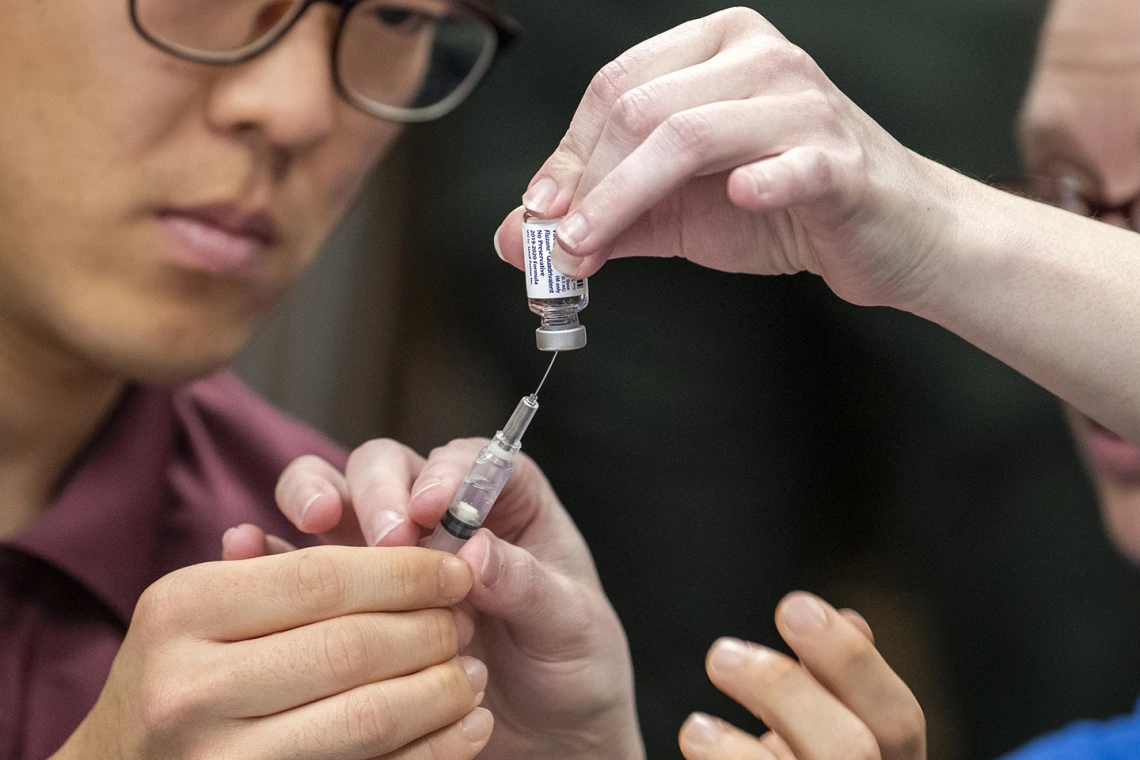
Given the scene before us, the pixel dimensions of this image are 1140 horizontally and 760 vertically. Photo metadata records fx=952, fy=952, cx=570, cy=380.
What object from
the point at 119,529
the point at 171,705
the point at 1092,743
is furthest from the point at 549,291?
the point at 1092,743

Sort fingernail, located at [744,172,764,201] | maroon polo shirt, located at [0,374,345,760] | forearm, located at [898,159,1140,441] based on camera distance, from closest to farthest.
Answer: fingernail, located at [744,172,764,201] < forearm, located at [898,159,1140,441] < maroon polo shirt, located at [0,374,345,760]

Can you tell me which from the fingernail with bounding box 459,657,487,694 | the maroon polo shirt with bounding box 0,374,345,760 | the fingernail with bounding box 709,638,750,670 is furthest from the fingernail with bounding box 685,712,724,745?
the maroon polo shirt with bounding box 0,374,345,760

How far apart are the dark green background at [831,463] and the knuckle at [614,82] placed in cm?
40

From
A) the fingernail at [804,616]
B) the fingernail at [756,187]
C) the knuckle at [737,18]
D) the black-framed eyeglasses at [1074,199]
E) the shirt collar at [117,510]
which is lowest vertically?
the shirt collar at [117,510]

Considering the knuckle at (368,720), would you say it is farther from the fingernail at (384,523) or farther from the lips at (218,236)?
the lips at (218,236)

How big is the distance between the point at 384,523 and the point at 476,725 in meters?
0.16

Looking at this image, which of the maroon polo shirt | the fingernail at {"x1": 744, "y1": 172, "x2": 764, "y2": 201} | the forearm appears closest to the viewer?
the fingernail at {"x1": 744, "y1": 172, "x2": 764, "y2": 201}

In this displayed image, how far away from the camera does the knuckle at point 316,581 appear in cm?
58

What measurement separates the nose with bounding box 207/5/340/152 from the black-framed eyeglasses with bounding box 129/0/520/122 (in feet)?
0.03

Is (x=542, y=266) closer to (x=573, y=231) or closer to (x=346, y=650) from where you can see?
(x=573, y=231)

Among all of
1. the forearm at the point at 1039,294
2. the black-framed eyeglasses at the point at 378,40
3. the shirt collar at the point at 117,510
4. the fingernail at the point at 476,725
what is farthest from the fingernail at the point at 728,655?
the black-framed eyeglasses at the point at 378,40

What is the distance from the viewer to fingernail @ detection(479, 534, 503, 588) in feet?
2.15

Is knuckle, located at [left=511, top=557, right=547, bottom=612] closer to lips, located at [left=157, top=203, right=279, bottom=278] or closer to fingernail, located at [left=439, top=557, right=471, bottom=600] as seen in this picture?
fingernail, located at [left=439, top=557, right=471, bottom=600]

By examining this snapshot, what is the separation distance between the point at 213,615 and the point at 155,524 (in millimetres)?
453
